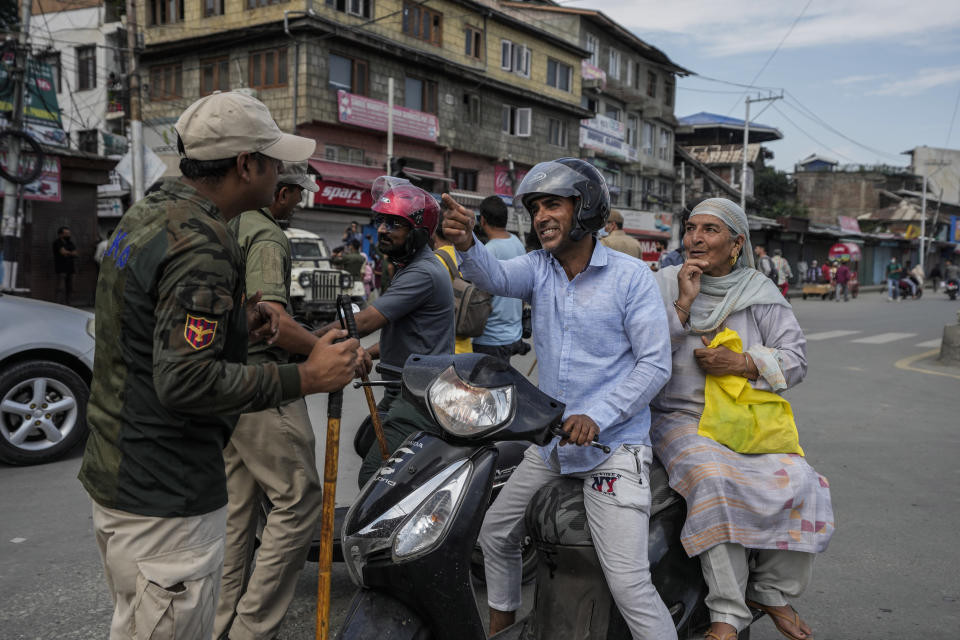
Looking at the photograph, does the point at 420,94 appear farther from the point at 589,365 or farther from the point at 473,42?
the point at 589,365

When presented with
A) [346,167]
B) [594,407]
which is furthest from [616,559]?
[346,167]

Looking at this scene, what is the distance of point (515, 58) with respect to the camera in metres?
34.3

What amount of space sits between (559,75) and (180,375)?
37.4 m

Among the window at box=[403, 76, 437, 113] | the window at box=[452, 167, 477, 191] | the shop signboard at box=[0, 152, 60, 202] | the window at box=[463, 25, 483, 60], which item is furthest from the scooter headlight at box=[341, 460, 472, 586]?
the window at box=[463, 25, 483, 60]

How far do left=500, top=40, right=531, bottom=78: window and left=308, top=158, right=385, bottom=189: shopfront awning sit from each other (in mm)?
9702

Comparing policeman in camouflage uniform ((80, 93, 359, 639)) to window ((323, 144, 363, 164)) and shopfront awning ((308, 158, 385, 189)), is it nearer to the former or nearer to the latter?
shopfront awning ((308, 158, 385, 189))

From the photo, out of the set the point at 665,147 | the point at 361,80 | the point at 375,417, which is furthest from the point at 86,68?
the point at 375,417

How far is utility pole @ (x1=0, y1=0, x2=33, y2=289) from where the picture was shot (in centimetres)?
1477

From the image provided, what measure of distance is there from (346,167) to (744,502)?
24.5m

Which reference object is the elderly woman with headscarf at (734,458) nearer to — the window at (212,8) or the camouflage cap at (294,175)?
the camouflage cap at (294,175)

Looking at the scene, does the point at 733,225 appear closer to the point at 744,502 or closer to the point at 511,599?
the point at 744,502

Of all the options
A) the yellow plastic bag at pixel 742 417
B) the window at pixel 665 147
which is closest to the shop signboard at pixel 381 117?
the window at pixel 665 147

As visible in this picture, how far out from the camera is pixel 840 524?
15.9ft

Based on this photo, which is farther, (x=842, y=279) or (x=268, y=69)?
(x=842, y=279)
